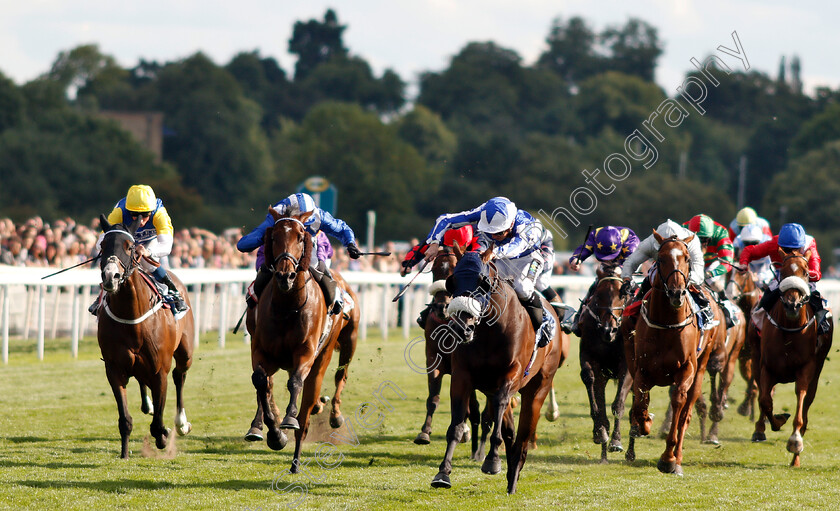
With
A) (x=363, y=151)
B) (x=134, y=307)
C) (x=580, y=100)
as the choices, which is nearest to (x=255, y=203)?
(x=363, y=151)

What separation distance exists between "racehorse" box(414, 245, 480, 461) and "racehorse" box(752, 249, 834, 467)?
8.29 ft

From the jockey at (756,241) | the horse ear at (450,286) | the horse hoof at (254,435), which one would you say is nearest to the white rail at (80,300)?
the jockey at (756,241)

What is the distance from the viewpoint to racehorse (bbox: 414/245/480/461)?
625 centimetres

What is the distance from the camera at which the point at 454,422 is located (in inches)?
249

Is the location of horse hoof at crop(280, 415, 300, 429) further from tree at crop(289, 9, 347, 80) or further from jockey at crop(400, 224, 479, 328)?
tree at crop(289, 9, 347, 80)

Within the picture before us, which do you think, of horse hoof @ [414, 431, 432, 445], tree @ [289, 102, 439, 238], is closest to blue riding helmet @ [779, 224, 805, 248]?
horse hoof @ [414, 431, 432, 445]

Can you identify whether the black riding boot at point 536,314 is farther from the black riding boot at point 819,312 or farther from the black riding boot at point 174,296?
the black riding boot at point 819,312

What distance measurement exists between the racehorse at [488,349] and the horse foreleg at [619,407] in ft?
5.31

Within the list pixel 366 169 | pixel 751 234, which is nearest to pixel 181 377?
pixel 751 234

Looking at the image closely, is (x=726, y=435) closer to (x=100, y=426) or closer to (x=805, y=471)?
(x=805, y=471)

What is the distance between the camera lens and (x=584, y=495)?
6.61 metres

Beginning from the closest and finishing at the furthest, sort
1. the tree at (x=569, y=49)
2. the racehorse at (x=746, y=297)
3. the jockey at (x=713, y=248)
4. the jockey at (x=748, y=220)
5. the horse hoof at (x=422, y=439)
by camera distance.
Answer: the horse hoof at (x=422, y=439)
the jockey at (x=713, y=248)
the racehorse at (x=746, y=297)
the jockey at (x=748, y=220)
the tree at (x=569, y=49)

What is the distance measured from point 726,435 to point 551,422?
160 centimetres

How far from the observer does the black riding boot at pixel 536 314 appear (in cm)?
691
